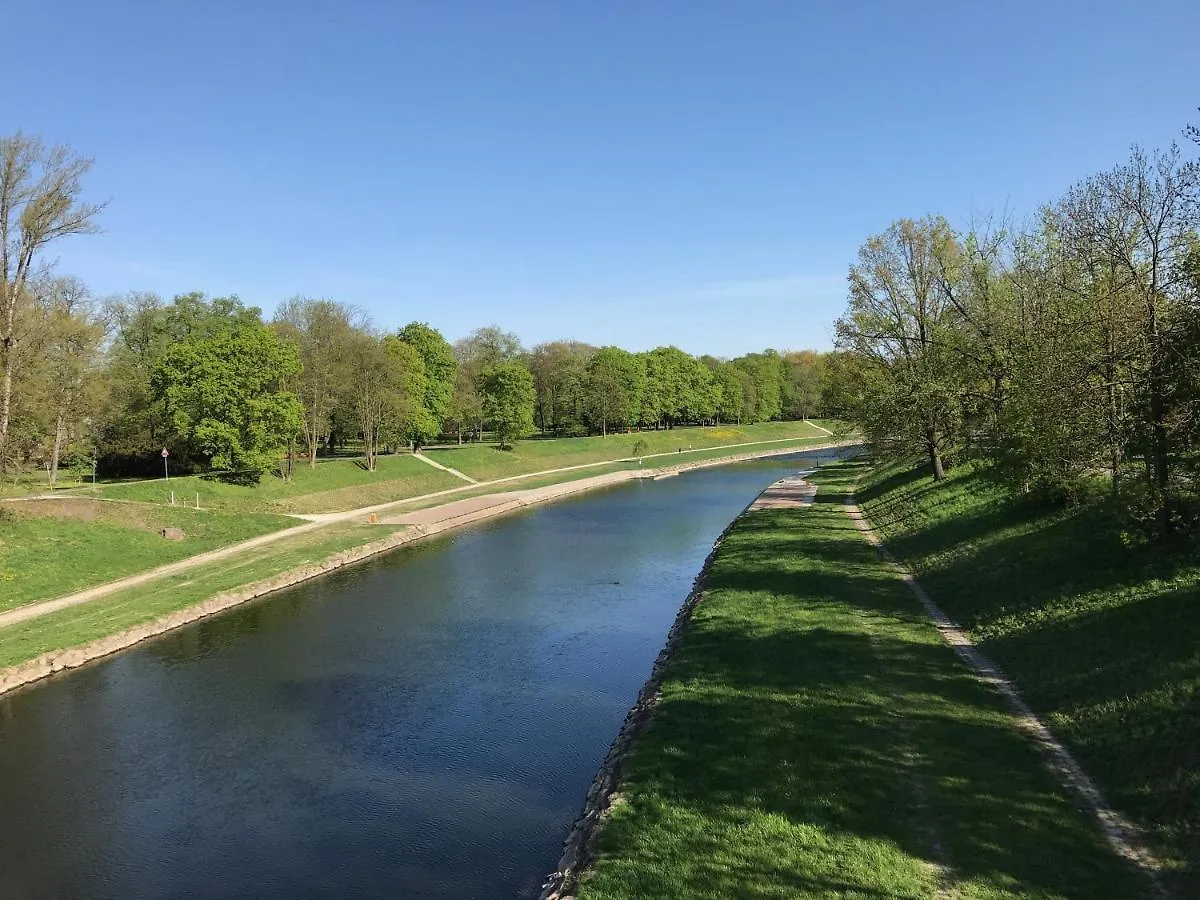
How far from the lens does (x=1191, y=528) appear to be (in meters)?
15.1

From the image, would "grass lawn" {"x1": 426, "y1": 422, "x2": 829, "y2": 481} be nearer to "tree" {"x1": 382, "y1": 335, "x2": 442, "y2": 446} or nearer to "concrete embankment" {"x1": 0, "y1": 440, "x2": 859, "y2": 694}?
"tree" {"x1": 382, "y1": 335, "x2": 442, "y2": 446}

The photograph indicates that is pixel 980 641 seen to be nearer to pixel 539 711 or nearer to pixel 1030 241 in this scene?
pixel 539 711

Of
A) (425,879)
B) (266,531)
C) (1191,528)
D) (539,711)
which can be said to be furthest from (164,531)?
(1191,528)

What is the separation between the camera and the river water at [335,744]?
39.5 ft

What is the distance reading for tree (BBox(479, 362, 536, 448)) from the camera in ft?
252

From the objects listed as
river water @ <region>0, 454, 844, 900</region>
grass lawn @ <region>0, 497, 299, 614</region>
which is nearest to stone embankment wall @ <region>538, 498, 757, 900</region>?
river water @ <region>0, 454, 844, 900</region>

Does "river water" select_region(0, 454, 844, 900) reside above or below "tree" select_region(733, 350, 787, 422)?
below

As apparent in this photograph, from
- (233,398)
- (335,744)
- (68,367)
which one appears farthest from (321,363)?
(335,744)

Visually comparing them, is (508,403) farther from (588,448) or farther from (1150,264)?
(1150,264)

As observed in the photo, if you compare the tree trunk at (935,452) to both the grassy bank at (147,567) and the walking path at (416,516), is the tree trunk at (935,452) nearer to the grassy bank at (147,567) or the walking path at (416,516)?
the walking path at (416,516)

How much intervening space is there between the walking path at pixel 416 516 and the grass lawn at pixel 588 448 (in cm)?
184

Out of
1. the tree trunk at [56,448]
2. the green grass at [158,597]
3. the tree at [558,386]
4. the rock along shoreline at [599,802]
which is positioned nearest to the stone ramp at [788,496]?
the green grass at [158,597]

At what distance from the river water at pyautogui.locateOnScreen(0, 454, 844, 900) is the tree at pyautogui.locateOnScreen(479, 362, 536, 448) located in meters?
46.7

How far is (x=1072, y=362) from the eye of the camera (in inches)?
694
